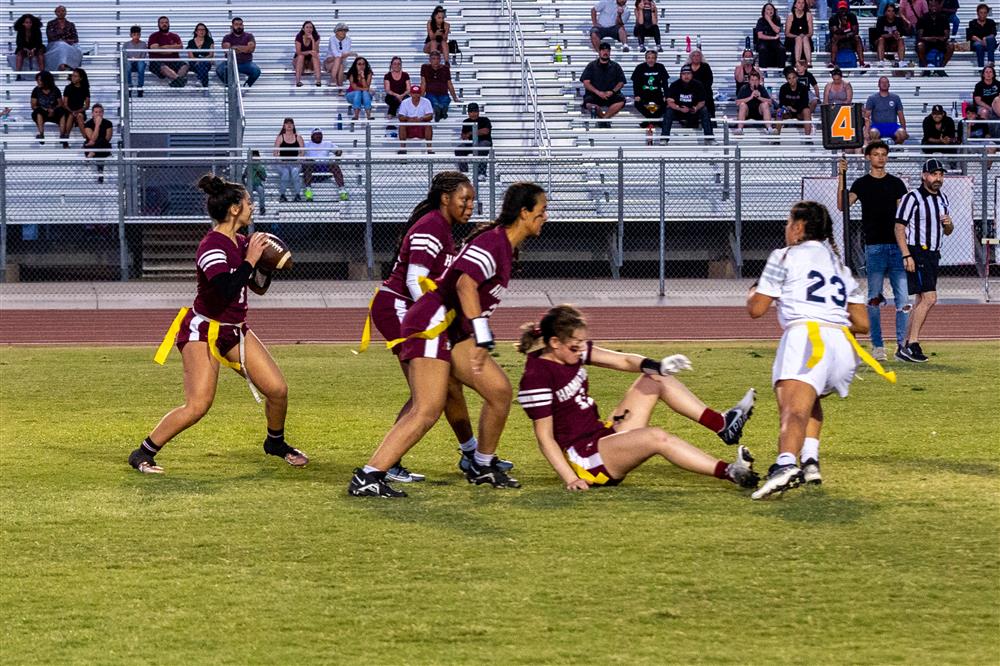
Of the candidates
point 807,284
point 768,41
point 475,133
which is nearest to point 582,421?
point 807,284

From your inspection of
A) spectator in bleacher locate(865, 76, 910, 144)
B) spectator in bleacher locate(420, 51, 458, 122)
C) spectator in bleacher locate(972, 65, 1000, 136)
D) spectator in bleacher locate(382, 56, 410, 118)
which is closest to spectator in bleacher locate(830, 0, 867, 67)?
spectator in bleacher locate(972, 65, 1000, 136)

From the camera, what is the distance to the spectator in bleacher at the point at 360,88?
2644 centimetres

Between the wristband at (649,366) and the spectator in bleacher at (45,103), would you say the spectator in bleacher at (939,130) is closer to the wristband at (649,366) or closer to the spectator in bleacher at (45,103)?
the spectator in bleacher at (45,103)

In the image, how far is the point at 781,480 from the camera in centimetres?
830

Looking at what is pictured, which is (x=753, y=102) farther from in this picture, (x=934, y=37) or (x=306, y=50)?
(x=306, y=50)

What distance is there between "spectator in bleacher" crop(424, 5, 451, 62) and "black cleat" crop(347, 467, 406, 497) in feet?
65.3

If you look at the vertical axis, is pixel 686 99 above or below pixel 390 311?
above

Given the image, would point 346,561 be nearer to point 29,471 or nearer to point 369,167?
point 29,471

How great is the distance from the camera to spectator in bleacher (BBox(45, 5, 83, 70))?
27391mm

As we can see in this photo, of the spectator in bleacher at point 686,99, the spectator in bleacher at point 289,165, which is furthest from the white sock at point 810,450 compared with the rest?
the spectator in bleacher at point 686,99

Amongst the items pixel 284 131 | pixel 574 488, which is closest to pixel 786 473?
pixel 574 488

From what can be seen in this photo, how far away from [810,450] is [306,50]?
20.4 meters

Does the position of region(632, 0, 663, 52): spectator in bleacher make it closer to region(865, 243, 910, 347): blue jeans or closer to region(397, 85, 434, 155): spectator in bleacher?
region(397, 85, 434, 155): spectator in bleacher

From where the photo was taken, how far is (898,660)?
19.2ft
